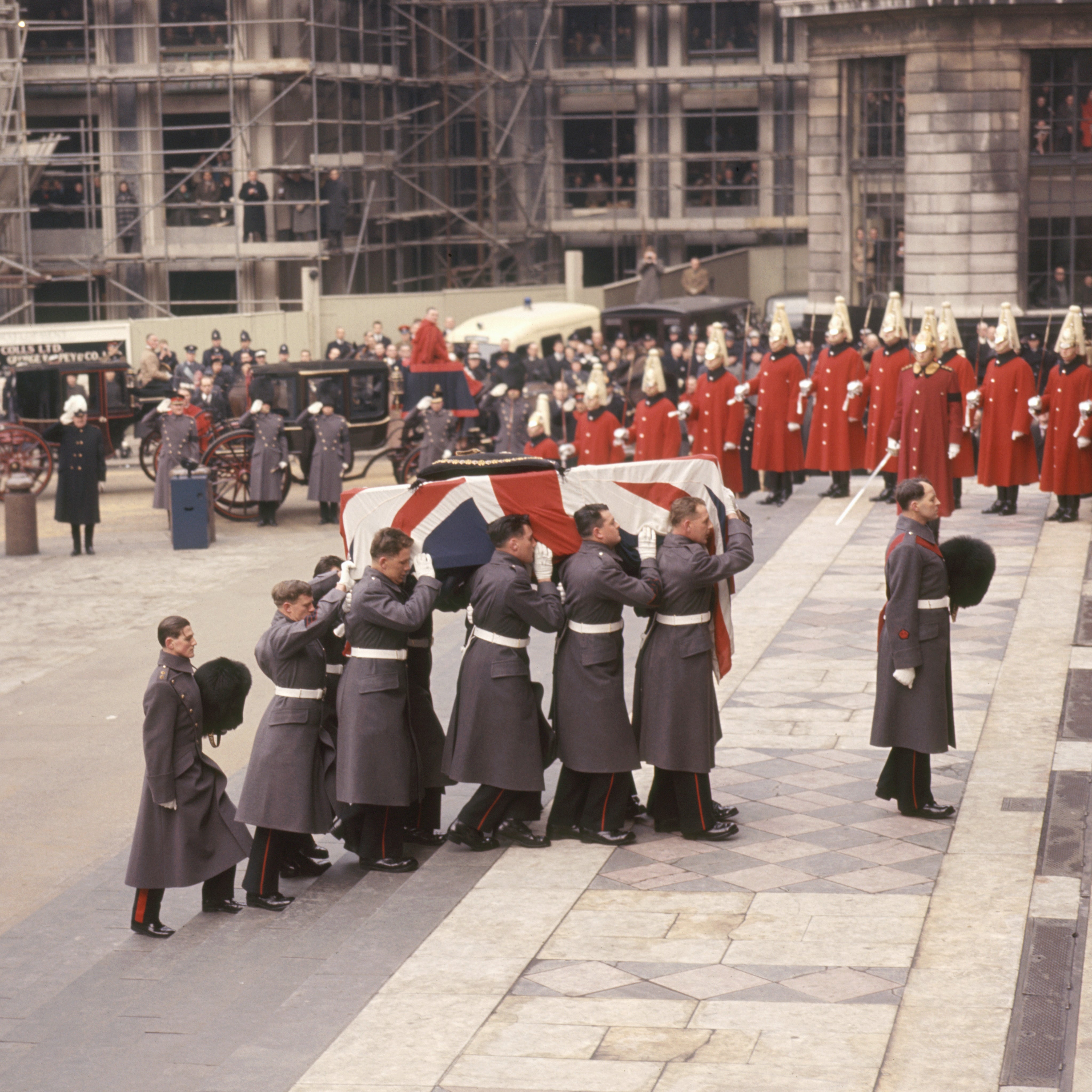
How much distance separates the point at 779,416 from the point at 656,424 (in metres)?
1.21

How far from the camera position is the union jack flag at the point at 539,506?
8086mm

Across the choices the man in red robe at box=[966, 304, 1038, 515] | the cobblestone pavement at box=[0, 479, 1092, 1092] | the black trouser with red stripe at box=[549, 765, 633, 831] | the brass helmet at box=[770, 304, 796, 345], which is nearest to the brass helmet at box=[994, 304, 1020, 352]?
the man in red robe at box=[966, 304, 1038, 515]

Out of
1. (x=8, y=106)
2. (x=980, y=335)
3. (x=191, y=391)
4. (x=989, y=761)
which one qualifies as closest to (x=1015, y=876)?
(x=989, y=761)

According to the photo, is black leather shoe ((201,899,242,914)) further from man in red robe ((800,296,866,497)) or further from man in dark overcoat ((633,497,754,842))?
man in red robe ((800,296,866,497))

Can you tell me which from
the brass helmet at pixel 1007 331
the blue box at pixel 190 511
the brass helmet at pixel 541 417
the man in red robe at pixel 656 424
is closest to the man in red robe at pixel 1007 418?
the brass helmet at pixel 1007 331

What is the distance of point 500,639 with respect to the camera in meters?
7.88

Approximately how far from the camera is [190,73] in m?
31.1

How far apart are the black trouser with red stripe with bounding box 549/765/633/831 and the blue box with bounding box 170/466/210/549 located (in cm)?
960

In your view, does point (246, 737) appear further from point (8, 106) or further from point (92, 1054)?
point (8, 106)

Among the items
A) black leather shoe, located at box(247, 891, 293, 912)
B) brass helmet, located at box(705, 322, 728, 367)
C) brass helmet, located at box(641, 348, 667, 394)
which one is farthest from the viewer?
brass helmet, located at box(705, 322, 728, 367)

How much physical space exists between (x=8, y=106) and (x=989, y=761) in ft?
78.1

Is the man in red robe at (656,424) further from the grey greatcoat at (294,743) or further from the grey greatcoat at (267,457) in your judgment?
the grey greatcoat at (294,743)

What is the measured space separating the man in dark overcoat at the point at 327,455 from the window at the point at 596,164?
866 inches

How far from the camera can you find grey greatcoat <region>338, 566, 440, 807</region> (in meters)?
7.58
